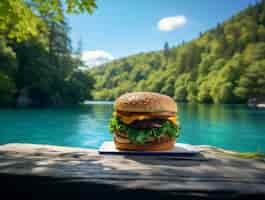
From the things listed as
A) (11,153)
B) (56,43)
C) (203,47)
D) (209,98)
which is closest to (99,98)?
(203,47)

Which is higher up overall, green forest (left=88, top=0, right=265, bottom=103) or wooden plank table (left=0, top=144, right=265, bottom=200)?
green forest (left=88, top=0, right=265, bottom=103)

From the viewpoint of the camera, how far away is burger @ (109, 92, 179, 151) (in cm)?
319

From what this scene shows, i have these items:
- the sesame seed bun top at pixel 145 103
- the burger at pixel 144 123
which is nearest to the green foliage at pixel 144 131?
the burger at pixel 144 123

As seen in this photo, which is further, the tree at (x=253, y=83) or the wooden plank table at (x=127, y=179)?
the tree at (x=253, y=83)

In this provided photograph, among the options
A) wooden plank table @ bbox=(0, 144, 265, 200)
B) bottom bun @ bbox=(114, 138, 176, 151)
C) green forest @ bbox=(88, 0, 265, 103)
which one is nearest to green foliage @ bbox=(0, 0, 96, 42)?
bottom bun @ bbox=(114, 138, 176, 151)

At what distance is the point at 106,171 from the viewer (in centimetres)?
191

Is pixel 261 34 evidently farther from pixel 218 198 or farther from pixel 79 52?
pixel 218 198

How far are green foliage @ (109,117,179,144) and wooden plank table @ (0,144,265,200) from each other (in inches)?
35.7

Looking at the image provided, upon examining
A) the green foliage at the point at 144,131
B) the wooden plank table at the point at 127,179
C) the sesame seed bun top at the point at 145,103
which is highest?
the sesame seed bun top at the point at 145,103

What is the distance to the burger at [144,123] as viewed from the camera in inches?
125

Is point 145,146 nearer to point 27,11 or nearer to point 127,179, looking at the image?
point 127,179

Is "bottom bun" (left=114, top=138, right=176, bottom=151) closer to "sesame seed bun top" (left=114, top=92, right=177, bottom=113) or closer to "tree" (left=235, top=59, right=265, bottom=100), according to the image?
"sesame seed bun top" (left=114, top=92, right=177, bottom=113)

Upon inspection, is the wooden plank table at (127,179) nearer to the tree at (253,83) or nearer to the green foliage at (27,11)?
the green foliage at (27,11)

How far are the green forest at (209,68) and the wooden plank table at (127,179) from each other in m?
76.8
